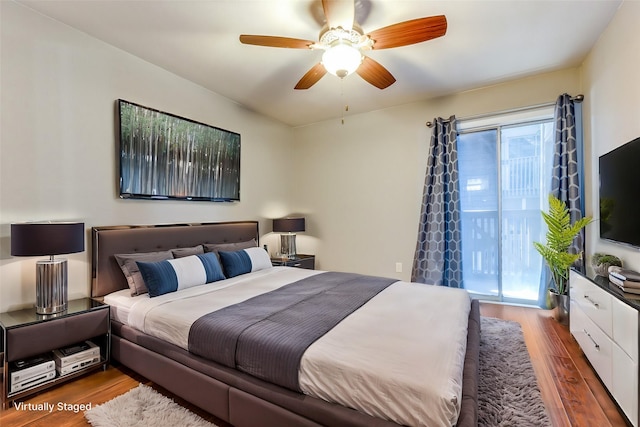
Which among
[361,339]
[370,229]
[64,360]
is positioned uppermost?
[370,229]

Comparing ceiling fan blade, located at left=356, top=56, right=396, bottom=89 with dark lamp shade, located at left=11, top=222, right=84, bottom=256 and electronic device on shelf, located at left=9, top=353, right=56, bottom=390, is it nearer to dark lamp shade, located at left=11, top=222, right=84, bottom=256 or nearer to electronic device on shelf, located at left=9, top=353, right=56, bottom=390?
dark lamp shade, located at left=11, top=222, right=84, bottom=256

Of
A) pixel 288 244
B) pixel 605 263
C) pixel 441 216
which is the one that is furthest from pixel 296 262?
pixel 605 263

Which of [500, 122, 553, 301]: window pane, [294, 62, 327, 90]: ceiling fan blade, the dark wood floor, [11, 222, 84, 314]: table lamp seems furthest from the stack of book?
[11, 222, 84, 314]: table lamp

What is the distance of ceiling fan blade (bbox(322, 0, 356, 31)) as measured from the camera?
190cm

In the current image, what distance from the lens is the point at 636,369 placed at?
150cm

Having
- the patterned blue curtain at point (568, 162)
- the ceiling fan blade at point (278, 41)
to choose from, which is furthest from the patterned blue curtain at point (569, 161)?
the ceiling fan blade at point (278, 41)

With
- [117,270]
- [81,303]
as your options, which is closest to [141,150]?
[117,270]

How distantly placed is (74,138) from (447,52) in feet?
11.5

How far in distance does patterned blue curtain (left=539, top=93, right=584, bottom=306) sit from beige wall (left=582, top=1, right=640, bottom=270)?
3.9 inches

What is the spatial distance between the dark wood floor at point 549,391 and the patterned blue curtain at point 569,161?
118 cm

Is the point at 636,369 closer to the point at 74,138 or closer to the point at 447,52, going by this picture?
the point at 447,52

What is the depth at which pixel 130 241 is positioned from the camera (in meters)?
2.82

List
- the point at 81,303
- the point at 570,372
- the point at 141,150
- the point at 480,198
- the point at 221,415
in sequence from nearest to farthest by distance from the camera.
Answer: the point at 221,415
the point at 570,372
the point at 81,303
the point at 141,150
the point at 480,198

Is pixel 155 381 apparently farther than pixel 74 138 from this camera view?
No
